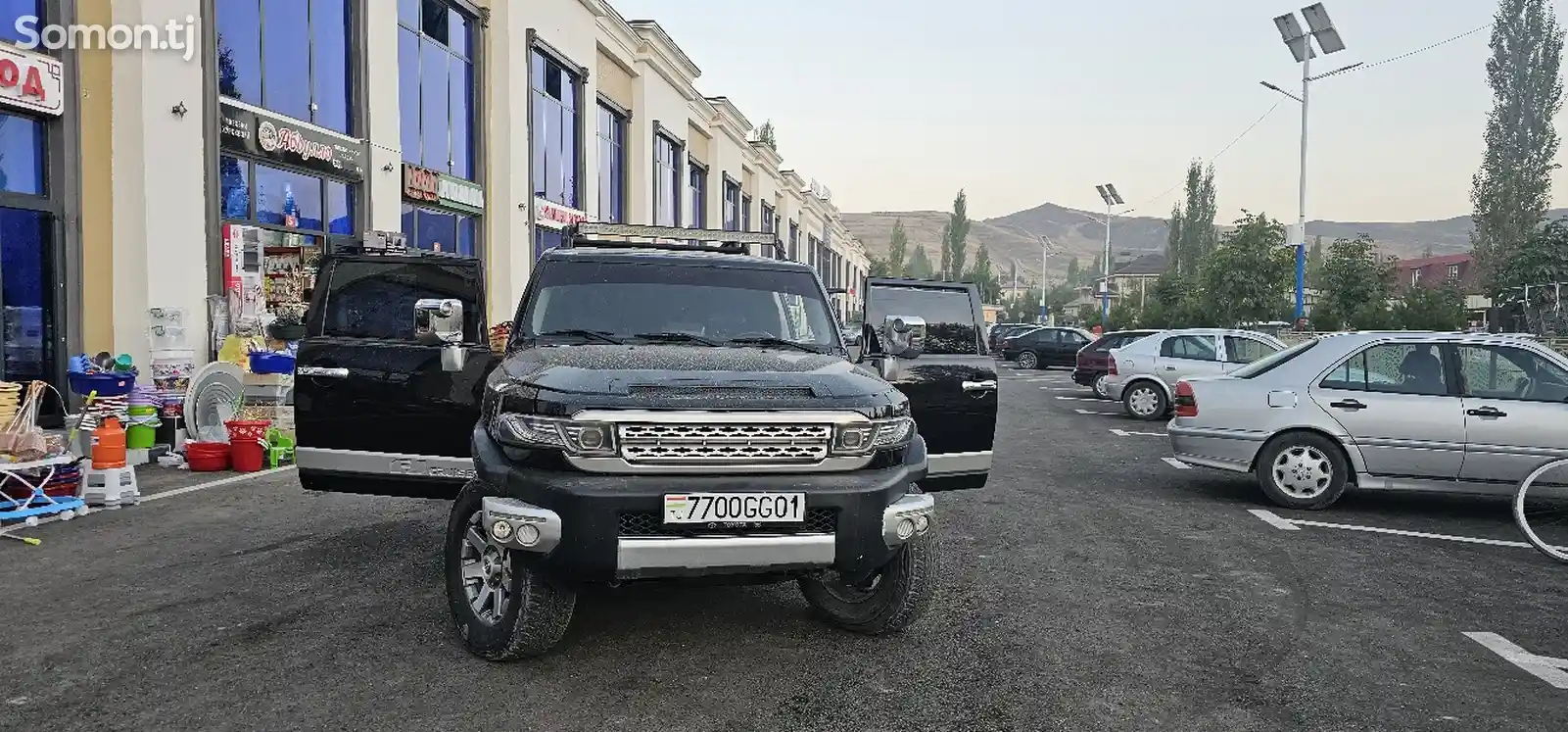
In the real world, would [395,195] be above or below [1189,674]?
Answer: above

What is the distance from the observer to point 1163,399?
755 inches

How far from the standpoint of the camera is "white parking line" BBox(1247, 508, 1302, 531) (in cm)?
839

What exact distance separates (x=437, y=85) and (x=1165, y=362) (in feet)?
50.0

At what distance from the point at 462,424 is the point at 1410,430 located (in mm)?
7375

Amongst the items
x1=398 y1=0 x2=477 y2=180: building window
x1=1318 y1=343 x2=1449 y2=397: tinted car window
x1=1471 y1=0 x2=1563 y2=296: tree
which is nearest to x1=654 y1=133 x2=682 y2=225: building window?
x1=398 y1=0 x2=477 y2=180: building window

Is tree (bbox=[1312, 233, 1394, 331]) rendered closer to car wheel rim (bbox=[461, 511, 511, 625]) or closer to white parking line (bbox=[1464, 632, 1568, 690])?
white parking line (bbox=[1464, 632, 1568, 690])

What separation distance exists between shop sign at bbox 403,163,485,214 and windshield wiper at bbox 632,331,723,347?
54.2 ft

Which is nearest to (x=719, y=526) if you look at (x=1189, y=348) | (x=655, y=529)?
(x=655, y=529)

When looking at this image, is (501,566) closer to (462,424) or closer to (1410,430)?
(462,424)

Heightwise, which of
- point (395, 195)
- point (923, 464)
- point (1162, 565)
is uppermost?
point (395, 195)

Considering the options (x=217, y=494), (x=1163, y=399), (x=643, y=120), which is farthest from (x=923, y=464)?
(x=643, y=120)

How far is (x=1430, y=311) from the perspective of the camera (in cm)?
2783

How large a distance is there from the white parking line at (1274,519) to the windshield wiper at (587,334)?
5650mm

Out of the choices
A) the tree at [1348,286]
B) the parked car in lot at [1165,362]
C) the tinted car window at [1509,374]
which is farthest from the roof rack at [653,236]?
the tree at [1348,286]
